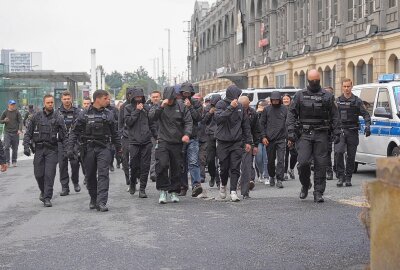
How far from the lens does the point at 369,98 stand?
14.4 m

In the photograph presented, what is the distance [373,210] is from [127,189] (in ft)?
30.9

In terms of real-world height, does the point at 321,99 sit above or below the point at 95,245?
above

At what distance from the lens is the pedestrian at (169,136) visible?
11.1m

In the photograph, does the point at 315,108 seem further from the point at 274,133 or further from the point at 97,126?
→ the point at 97,126

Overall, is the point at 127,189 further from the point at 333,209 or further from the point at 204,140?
the point at 333,209

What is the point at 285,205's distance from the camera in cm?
1045

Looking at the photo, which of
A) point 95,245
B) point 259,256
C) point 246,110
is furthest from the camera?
point 246,110

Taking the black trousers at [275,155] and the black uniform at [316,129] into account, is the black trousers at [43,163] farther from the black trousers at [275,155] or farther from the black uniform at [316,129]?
the black trousers at [275,155]

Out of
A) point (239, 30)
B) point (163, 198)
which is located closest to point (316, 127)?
point (163, 198)

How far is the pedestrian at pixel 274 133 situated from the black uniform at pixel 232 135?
229 centimetres

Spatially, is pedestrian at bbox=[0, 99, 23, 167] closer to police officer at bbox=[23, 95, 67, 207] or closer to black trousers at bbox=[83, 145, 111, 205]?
police officer at bbox=[23, 95, 67, 207]

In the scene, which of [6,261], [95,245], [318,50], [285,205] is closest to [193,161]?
[285,205]

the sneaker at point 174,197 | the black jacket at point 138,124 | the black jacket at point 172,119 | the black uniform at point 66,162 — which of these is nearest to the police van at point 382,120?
the black jacket at point 172,119

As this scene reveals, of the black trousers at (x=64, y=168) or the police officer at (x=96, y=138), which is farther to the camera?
the black trousers at (x=64, y=168)
